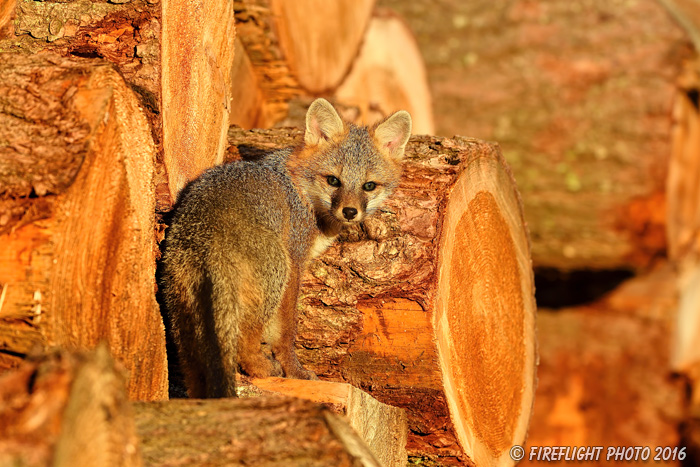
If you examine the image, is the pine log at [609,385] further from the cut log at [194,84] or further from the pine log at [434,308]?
the cut log at [194,84]

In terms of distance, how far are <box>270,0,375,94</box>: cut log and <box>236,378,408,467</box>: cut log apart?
3220mm

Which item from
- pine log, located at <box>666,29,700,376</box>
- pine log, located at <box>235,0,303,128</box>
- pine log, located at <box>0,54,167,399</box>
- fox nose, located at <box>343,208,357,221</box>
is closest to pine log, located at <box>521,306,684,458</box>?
pine log, located at <box>666,29,700,376</box>

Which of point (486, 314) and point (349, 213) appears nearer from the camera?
point (486, 314)

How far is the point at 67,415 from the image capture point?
63.6 inches

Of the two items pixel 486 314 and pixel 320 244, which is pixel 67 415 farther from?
pixel 486 314

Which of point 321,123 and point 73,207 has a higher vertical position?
point 321,123

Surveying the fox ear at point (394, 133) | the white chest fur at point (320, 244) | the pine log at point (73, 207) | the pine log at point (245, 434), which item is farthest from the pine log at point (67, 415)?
the fox ear at point (394, 133)

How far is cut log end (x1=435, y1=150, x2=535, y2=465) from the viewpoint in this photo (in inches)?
150

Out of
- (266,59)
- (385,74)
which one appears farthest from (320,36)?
(385,74)

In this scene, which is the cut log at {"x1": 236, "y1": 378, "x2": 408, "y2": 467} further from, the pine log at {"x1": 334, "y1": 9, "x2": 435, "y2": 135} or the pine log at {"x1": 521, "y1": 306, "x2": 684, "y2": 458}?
the pine log at {"x1": 521, "y1": 306, "x2": 684, "y2": 458}

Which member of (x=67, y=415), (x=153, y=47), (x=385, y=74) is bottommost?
(x=67, y=415)

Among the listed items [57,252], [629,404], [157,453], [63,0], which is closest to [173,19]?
[63,0]

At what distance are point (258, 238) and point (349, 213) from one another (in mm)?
855

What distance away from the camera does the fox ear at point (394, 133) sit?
15.2 feet
